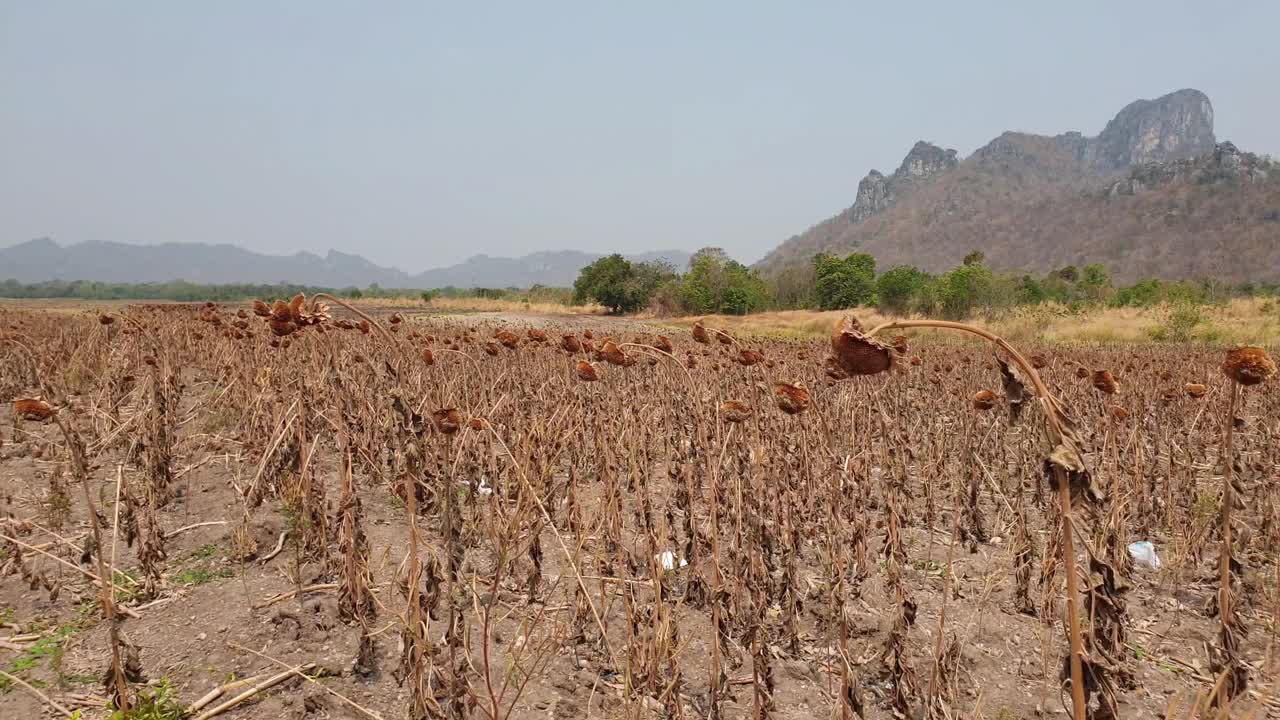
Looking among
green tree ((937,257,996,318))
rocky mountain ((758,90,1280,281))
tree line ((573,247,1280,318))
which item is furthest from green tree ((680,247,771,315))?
rocky mountain ((758,90,1280,281))

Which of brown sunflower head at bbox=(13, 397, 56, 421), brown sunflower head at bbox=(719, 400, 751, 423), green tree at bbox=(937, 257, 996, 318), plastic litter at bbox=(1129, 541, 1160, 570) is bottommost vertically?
plastic litter at bbox=(1129, 541, 1160, 570)

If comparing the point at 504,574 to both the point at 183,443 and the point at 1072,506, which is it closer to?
the point at 1072,506

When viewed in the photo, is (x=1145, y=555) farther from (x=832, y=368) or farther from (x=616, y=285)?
(x=616, y=285)

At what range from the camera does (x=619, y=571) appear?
130 inches

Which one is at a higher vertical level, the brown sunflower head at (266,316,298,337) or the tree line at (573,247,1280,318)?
the tree line at (573,247,1280,318)

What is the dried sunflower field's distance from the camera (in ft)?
7.02

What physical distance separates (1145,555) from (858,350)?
15.6ft

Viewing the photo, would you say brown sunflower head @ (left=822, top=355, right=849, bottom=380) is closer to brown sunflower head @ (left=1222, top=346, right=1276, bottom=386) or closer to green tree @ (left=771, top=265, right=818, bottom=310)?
brown sunflower head @ (left=1222, top=346, right=1276, bottom=386)

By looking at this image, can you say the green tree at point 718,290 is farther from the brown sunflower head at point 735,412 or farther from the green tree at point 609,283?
the brown sunflower head at point 735,412

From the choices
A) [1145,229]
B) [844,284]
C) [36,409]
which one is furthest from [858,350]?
[1145,229]

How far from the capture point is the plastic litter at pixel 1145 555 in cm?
450

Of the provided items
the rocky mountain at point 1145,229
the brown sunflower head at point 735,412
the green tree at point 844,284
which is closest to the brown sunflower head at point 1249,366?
the brown sunflower head at point 735,412

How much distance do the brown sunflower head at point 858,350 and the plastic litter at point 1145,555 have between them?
14.6 feet

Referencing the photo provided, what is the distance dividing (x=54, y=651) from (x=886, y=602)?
Answer: 420 centimetres
